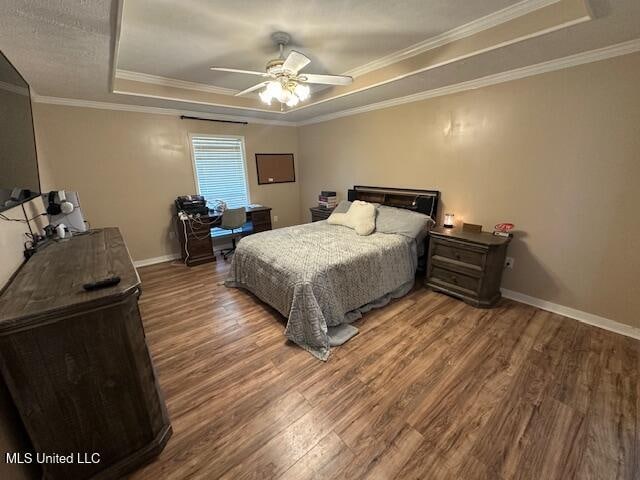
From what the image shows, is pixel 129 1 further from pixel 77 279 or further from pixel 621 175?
pixel 621 175

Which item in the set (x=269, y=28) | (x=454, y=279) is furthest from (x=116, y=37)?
(x=454, y=279)

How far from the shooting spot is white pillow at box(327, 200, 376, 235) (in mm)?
3141

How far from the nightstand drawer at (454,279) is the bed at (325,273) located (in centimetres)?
25

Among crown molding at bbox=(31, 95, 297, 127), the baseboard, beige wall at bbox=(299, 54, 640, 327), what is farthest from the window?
the baseboard

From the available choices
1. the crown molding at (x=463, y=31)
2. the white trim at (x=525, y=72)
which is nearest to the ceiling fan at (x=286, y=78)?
the crown molding at (x=463, y=31)

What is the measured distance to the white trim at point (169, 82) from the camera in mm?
2949

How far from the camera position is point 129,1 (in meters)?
1.76

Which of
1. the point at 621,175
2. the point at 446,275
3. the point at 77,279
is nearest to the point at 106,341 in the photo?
the point at 77,279

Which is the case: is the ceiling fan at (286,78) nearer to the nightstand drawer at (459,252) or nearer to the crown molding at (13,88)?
the crown molding at (13,88)

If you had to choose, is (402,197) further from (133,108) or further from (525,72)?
(133,108)

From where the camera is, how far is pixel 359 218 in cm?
327

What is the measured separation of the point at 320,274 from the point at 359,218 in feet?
4.23

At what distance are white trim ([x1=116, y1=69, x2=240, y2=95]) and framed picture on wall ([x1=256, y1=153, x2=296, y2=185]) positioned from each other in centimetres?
129

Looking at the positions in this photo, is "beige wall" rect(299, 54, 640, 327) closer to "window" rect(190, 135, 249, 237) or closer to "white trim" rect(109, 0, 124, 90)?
"window" rect(190, 135, 249, 237)
